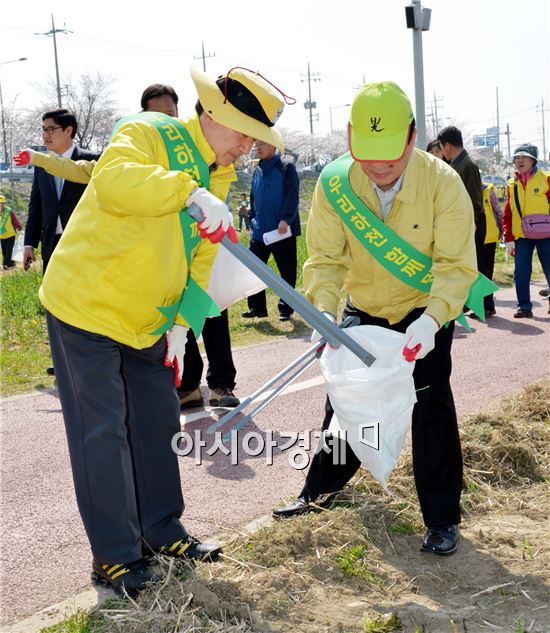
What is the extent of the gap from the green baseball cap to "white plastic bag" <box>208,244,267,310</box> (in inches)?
32.6

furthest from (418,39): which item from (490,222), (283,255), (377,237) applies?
(377,237)

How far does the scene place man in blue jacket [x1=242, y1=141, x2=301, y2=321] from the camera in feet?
32.4

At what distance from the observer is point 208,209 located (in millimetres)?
3102

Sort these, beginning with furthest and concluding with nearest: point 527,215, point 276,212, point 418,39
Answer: point 418,39
point 527,215
point 276,212

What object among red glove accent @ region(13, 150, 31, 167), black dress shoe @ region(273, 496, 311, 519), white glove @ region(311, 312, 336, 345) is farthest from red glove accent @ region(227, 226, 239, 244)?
red glove accent @ region(13, 150, 31, 167)

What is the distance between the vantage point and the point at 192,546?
12.4 feet

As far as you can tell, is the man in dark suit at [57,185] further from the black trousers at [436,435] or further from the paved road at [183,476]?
the black trousers at [436,435]

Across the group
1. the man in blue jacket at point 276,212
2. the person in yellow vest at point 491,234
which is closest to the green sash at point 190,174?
the man in blue jacket at point 276,212

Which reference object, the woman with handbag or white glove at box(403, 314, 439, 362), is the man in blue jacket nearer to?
the woman with handbag

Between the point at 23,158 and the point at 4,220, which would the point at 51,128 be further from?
the point at 4,220

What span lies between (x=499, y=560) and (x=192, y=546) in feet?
4.40

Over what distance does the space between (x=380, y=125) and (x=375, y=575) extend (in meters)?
1.86

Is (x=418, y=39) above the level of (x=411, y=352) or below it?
above

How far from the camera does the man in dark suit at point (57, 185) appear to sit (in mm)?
7160
